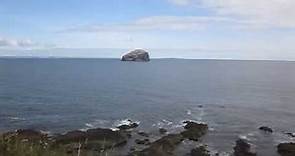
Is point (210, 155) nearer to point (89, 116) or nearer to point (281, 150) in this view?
point (281, 150)

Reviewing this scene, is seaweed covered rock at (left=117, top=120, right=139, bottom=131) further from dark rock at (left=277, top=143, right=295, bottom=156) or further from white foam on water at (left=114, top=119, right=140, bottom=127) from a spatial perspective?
dark rock at (left=277, top=143, right=295, bottom=156)

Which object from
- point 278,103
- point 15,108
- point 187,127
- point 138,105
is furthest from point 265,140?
point 15,108

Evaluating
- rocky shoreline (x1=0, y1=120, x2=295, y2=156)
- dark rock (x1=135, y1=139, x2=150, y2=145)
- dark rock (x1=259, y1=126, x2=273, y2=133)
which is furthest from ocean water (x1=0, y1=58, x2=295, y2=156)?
dark rock (x1=135, y1=139, x2=150, y2=145)

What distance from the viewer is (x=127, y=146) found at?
128 ft

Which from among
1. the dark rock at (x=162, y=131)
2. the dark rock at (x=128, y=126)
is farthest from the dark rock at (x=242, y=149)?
the dark rock at (x=128, y=126)

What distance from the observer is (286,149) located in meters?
38.8

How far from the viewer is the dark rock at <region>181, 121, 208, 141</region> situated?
4356cm

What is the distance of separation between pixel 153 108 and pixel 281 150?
26558 millimetres

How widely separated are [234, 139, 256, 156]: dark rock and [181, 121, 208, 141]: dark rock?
16.7 ft

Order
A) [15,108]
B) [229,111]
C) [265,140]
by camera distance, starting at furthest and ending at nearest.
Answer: [229,111] → [15,108] → [265,140]

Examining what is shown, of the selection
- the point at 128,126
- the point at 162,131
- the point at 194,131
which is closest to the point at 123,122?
the point at 128,126

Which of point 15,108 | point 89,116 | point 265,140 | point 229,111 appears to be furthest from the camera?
point 229,111

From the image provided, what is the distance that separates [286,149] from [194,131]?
1038 centimetres

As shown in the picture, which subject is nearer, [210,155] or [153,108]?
[210,155]
